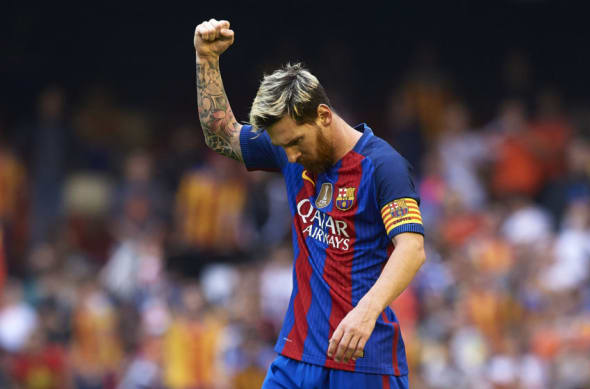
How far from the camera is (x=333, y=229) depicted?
4113mm

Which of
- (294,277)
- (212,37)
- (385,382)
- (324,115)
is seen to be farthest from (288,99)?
(385,382)

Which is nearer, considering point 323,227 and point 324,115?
point 324,115

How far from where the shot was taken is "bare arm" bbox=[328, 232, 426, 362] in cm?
369

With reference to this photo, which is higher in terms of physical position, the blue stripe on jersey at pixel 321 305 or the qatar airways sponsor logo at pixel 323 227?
the qatar airways sponsor logo at pixel 323 227

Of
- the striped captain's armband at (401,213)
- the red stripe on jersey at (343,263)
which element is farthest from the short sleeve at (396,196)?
the red stripe on jersey at (343,263)

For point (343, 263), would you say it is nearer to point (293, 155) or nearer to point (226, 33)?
point (293, 155)

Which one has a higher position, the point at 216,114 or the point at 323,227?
the point at 216,114

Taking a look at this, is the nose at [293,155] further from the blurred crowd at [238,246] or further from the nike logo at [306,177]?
the blurred crowd at [238,246]

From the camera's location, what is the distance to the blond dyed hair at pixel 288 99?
395 cm

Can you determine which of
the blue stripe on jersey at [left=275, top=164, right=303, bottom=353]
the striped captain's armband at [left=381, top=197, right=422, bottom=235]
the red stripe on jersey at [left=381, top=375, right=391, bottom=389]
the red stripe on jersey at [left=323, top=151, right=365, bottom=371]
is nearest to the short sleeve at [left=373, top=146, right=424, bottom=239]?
the striped captain's armband at [left=381, top=197, right=422, bottom=235]

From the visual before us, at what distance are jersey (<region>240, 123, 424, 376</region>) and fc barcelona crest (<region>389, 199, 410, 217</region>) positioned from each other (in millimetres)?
10

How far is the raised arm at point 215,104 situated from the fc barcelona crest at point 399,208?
0.87m

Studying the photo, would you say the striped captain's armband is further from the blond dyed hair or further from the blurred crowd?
the blurred crowd

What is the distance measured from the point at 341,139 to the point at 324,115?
141 millimetres
